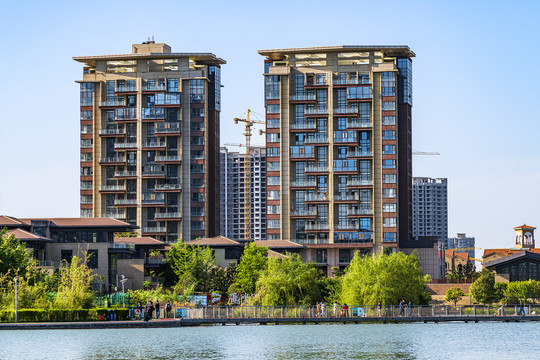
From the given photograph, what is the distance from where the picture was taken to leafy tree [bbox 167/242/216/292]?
146750 mm

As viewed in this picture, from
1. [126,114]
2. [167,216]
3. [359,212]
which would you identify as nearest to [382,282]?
[359,212]

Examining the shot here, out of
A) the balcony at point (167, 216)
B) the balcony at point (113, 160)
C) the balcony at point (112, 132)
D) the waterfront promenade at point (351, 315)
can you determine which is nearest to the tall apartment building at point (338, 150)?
the balcony at point (167, 216)

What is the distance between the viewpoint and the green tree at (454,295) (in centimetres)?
16150

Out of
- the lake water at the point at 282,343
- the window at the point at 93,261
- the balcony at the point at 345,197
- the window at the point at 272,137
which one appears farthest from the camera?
the window at the point at 272,137

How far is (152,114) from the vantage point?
7328 inches

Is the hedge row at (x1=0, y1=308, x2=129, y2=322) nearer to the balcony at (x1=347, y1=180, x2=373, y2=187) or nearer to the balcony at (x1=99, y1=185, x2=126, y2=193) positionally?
the balcony at (x1=347, y1=180, x2=373, y2=187)

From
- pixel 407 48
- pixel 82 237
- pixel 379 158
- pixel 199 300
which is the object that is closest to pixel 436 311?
pixel 199 300

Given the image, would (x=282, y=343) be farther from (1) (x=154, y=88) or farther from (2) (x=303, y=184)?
(1) (x=154, y=88)

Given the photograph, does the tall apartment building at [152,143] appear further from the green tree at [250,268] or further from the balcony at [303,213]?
the green tree at [250,268]

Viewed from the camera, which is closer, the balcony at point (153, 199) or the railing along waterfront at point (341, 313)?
the railing along waterfront at point (341, 313)

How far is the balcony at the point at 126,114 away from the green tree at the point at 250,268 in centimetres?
5182

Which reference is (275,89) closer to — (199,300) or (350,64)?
(350,64)

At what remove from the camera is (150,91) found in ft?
611

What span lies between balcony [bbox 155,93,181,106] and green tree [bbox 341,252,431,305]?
73072 mm
